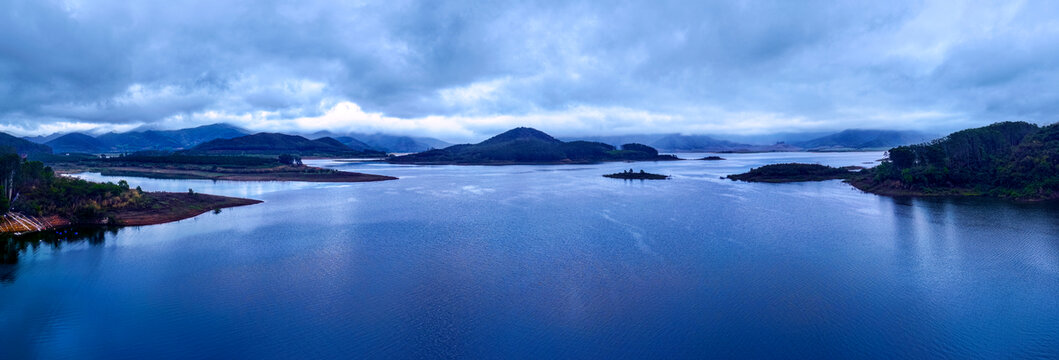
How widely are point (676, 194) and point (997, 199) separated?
79.8ft

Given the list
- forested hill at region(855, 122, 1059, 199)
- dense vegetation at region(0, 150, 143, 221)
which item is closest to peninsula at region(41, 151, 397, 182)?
dense vegetation at region(0, 150, 143, 221)

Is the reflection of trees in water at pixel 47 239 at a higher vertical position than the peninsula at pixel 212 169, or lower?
lower

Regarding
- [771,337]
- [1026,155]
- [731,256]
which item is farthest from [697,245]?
[1026,155]

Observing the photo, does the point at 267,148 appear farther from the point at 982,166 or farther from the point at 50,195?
the point at 982,166

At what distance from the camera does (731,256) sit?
72.6 ft

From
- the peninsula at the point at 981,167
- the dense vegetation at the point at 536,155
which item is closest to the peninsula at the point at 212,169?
the dense vegetation at the point at 536,155

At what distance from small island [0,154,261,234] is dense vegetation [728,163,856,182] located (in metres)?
61.3

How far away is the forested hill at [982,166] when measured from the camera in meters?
42.5

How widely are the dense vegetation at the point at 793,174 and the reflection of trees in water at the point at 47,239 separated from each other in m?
64.7

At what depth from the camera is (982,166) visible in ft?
159

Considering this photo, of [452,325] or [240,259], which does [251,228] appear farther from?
[452,325]

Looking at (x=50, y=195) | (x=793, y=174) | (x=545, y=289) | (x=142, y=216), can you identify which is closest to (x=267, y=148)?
(x=50, y=195)

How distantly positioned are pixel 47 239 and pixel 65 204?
6543 mm

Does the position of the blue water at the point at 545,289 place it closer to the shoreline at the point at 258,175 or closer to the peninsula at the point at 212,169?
the shoreline at the point at 258,175
